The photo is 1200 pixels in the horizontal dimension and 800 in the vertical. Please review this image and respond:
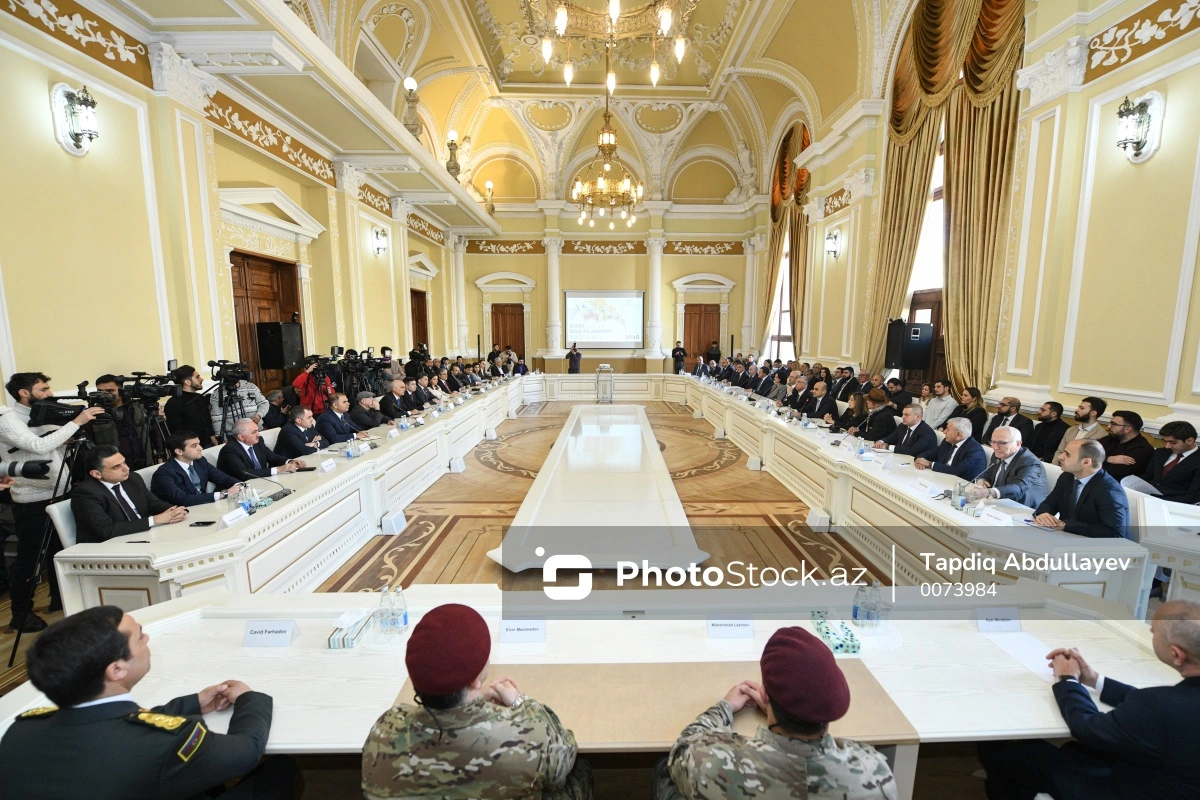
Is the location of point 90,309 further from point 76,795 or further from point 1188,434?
point 1188,434

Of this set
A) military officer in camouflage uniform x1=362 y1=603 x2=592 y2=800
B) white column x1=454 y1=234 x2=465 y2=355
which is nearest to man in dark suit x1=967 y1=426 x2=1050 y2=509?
military officer in camouflage uniform x1=362 y1=603 x2=592 y2=800

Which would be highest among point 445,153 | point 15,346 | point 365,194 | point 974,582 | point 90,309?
point 445,153

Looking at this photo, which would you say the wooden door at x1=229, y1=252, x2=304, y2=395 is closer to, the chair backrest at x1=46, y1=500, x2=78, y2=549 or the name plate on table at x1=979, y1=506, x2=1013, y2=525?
the chair backrest at x1=46, y1=500, x2=78, y2=549

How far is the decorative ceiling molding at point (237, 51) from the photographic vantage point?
13.9 feet

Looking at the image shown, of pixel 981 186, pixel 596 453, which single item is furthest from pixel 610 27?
pixel 596 453

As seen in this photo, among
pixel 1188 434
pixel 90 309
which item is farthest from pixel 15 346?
pixel 1188 434

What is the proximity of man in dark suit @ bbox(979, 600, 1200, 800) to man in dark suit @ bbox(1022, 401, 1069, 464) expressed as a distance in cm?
355

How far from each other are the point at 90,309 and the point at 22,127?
1.22 m

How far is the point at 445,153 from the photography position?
12.1 metres

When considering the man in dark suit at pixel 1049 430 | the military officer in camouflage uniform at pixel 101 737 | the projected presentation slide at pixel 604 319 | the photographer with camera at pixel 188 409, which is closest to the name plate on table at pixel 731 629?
the military officer in camouflage uniform at pixel 101 737

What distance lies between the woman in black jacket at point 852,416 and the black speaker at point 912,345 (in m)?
0.70

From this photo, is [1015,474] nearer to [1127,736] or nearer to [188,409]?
[1127,736]

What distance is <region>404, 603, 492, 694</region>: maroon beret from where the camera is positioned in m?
1.09

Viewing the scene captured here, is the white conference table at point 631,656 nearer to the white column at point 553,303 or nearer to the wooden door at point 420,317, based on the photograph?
the wooden door at point 420,317
